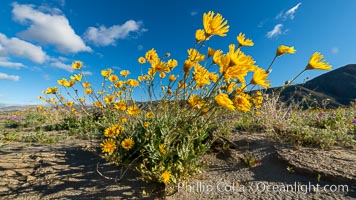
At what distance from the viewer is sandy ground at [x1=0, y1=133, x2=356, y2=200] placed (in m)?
2.09

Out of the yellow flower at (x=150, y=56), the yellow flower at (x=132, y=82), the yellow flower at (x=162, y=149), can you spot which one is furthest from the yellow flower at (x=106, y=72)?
the yellow flower at (x=162, y=149)

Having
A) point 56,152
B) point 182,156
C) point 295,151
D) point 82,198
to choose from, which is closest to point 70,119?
point 56,152

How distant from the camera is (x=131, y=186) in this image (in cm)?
234

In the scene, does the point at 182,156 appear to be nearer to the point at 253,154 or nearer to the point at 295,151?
the point at 253,154

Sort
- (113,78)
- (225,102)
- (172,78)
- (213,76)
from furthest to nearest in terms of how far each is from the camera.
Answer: (113,78)
(172,78)
(213,76)
(225,102)

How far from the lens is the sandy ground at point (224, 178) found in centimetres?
209

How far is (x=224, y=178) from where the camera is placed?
2424 millimetres

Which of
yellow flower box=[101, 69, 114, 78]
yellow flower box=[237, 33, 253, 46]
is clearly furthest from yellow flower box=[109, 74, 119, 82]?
yellow flower box=[237, 33, 253, 46]

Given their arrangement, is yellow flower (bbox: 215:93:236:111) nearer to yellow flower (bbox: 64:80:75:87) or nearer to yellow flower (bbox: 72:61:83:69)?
yellow flower (bbox: 64:80:75:87)

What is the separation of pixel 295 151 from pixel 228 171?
843 mm

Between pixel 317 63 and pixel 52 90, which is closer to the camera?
pixel 317 63

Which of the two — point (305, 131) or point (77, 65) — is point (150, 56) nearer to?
point (77, 65)

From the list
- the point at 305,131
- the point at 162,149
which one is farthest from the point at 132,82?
the point at 305,131

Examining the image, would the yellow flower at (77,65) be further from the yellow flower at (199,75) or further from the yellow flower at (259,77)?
the yellow flower at (259,77)
